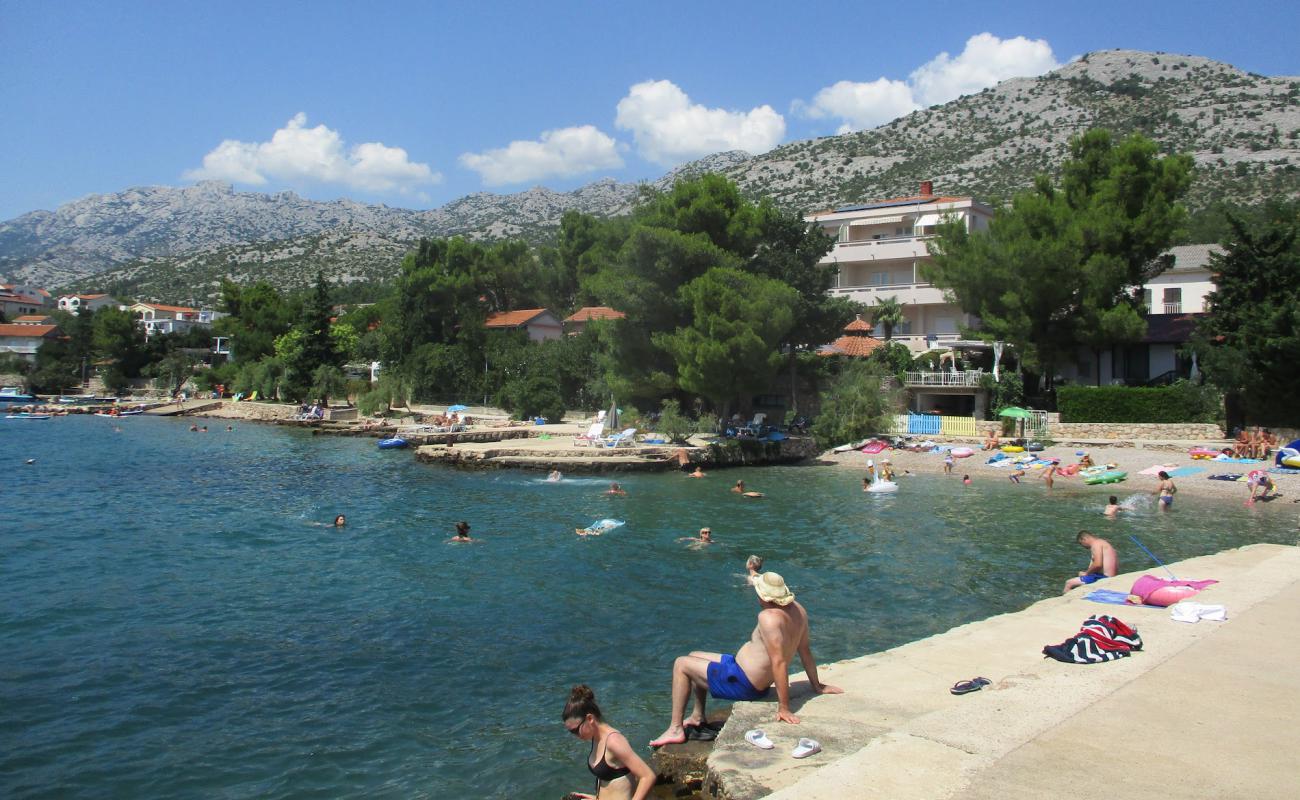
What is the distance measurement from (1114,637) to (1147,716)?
7.22 ft

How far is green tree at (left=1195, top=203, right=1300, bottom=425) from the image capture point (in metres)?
31.2

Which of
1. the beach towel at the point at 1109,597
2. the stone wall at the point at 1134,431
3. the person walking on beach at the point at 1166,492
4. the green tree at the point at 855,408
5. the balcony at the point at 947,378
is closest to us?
the beach towel at the point at 1109,597

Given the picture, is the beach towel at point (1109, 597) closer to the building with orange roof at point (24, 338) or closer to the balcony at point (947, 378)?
the balcony at point (947, 378)

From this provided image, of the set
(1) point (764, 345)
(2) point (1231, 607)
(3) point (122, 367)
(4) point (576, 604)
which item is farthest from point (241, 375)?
(2) point (1231, 607)

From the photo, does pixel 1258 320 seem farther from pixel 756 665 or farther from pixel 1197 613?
pixel 756 665

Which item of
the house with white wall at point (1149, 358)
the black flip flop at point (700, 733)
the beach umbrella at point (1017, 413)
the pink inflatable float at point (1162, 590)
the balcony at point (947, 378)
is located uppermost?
the house with white wall at point (1149, 358)

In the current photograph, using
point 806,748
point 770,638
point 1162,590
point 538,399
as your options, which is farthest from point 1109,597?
point 538,399

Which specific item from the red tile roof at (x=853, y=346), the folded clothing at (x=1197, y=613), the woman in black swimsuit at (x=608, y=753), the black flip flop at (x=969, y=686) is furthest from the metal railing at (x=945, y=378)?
the woman in black swimsuit at (x=608, y=753)

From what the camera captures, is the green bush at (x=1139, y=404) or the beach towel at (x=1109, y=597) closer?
the beach towel at (x=1109, y=597)

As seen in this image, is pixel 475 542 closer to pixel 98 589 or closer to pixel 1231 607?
pixel 98 589

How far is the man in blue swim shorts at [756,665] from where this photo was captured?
7.77 meters

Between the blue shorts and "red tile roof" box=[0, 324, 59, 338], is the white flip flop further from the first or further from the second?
"red tile roof" box=[0, 324, 59, 338]

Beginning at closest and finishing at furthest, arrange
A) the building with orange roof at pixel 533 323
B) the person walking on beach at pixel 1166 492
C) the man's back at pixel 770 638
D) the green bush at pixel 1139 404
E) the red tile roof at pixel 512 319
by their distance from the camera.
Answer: the man's back at pixel 770 638 < the person walking on beach at pixel 1166 492 < the green bush at pixel 1139 404 < the red tile roof at pixel 512 319 < the building with orange roof at pixel 533 323

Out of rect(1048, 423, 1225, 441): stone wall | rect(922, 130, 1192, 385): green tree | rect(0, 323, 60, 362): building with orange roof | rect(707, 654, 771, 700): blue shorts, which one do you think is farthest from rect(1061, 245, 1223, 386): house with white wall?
rect(0, 323, 60, 362): building with orange roof
